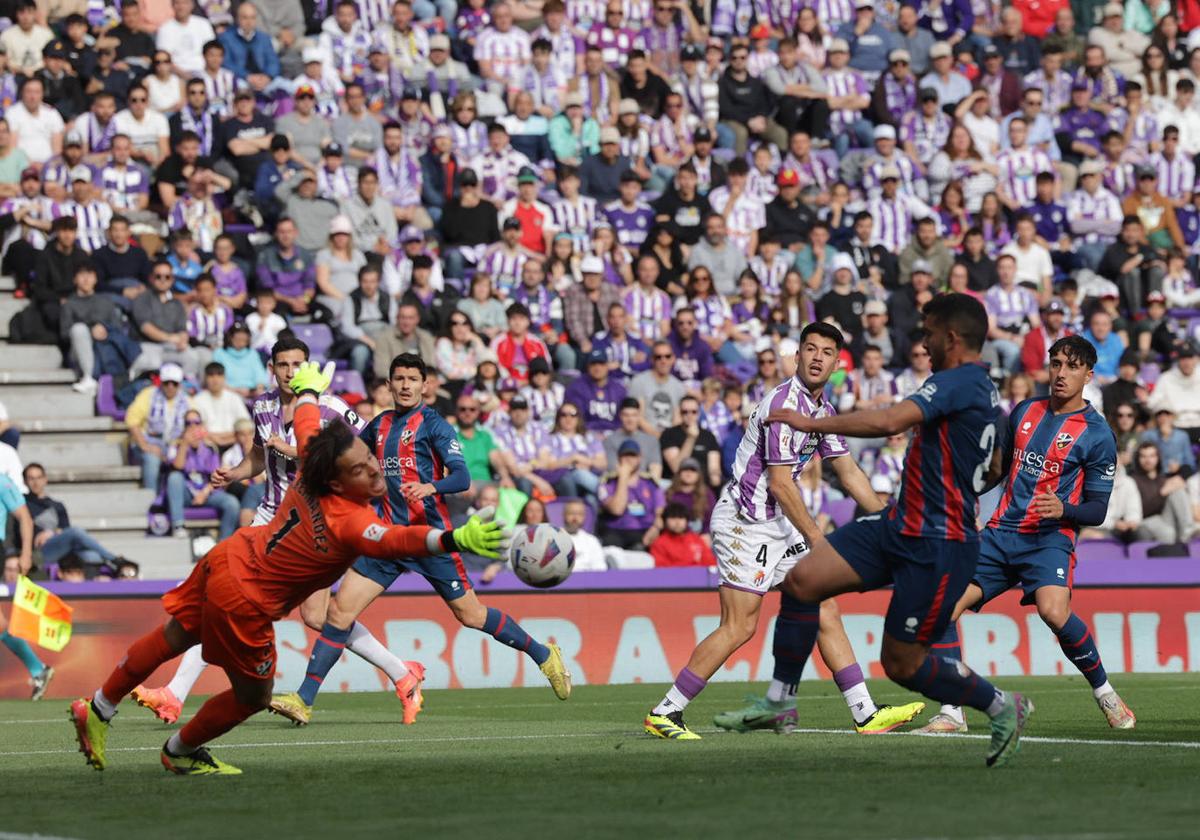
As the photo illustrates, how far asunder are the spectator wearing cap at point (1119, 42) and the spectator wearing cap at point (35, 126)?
53.0ft

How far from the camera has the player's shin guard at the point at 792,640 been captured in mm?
10688

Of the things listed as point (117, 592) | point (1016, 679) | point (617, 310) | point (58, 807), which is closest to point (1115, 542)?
point (1016, 679)

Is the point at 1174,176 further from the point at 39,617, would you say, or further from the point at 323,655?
the point at 323,655

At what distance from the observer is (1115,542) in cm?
2188

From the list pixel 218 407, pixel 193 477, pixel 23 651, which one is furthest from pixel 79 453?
pixel 23 651

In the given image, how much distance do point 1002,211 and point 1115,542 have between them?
22.7 feet

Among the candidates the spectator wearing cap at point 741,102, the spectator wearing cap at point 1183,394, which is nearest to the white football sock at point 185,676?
the spectator wearing cap at point 1183,394

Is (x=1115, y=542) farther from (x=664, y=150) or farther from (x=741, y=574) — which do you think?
(x=741, y=574)

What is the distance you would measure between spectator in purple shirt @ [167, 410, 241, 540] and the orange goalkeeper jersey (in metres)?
11.3

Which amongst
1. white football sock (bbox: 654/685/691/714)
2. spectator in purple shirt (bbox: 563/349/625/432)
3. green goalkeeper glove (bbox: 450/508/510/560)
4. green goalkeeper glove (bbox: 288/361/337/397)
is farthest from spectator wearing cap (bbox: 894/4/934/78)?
green goalkeeper glove (bbox: 450/508/510/560)

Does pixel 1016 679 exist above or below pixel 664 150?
below

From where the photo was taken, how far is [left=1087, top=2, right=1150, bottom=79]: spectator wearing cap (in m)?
30.9

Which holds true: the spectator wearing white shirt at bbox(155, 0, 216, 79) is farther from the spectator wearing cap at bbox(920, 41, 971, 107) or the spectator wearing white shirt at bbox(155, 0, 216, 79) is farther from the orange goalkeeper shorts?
the orange goalkeeper shorts

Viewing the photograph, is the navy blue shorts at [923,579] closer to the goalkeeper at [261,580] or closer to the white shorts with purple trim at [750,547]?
the goalkeeper at [261,580]
